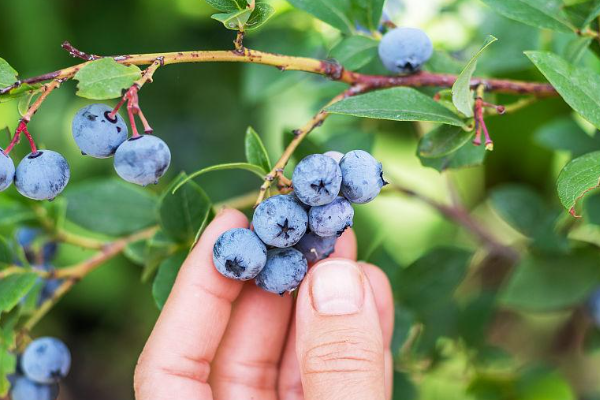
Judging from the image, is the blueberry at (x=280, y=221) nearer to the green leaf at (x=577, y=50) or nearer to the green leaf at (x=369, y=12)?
the green leaf at (x=369, y=12)

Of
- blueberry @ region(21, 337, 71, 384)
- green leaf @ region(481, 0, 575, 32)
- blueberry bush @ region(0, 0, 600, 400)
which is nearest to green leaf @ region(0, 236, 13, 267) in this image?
blueberry bush @ region(0, 0, 600, 400)

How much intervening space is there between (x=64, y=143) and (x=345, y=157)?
5.96ft

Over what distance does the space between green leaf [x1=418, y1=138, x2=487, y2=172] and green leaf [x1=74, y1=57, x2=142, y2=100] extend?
1.61ft

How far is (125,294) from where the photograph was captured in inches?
96.5

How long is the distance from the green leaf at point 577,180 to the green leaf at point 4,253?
940mm

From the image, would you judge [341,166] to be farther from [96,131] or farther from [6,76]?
[6,76]

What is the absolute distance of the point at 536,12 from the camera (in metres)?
1.00

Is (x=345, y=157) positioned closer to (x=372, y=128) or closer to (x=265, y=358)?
(x=265, y=358)

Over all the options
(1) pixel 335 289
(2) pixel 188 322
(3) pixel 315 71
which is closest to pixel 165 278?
(2) pixel 188 322

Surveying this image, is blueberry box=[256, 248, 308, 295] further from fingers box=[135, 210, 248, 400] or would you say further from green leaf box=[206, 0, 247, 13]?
green leaf box=[206, 0, 247, 13]

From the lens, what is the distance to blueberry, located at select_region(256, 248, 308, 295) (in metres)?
0.88

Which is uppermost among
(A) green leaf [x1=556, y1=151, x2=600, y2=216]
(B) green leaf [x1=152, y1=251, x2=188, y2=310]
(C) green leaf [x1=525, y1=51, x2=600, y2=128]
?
(C) green leaf [x1=525, y1=51, x2=600, y2=128]

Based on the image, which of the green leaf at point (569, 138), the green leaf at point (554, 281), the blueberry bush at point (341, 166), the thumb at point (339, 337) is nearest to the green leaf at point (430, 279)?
the blueberry bush at point (341, 166)

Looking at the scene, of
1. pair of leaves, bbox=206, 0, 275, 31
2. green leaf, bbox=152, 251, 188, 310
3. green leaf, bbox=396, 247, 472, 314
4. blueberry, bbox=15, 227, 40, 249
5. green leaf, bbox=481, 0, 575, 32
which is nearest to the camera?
pair of leaves, bbox=206, 0, 275, 31
